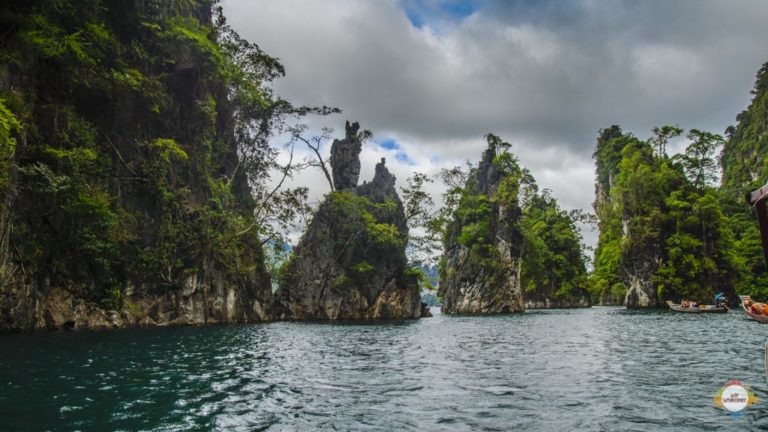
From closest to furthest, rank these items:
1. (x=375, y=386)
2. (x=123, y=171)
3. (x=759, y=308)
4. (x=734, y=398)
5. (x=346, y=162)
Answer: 1. (x=734, y=398)
2. (x=375, y=386)
3. (x=759, y=308)
4. (x=123, y=171)
5. (x=346, y=162)

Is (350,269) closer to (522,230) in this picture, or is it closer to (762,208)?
(522,230)

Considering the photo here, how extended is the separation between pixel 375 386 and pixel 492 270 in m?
58.8

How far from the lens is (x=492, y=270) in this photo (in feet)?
223

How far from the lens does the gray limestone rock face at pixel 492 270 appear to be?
67.1 meters

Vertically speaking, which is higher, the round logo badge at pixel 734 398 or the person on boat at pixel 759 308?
the person on boat at pixel 759 308

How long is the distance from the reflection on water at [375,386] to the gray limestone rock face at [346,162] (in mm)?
41865

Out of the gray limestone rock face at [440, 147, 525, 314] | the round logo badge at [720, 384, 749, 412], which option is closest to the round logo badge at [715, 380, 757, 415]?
the round logo badge at [720, 384, 749, 412]

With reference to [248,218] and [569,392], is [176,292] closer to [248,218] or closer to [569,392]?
[248,218]

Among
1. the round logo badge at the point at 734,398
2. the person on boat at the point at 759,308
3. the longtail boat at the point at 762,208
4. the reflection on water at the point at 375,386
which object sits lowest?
the reflection on water at the point at 375,386

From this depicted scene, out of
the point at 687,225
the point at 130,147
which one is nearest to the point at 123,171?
the point at 130,147

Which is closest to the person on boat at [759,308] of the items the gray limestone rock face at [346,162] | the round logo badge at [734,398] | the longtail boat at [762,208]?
the round logo badge at [734,398]

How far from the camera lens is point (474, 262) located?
229 feet

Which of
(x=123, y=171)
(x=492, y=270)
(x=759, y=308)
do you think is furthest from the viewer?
(x=492, y=270)

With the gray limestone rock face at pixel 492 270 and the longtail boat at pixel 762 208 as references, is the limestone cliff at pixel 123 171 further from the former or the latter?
the gray limestone rock face at pixel 492 270
